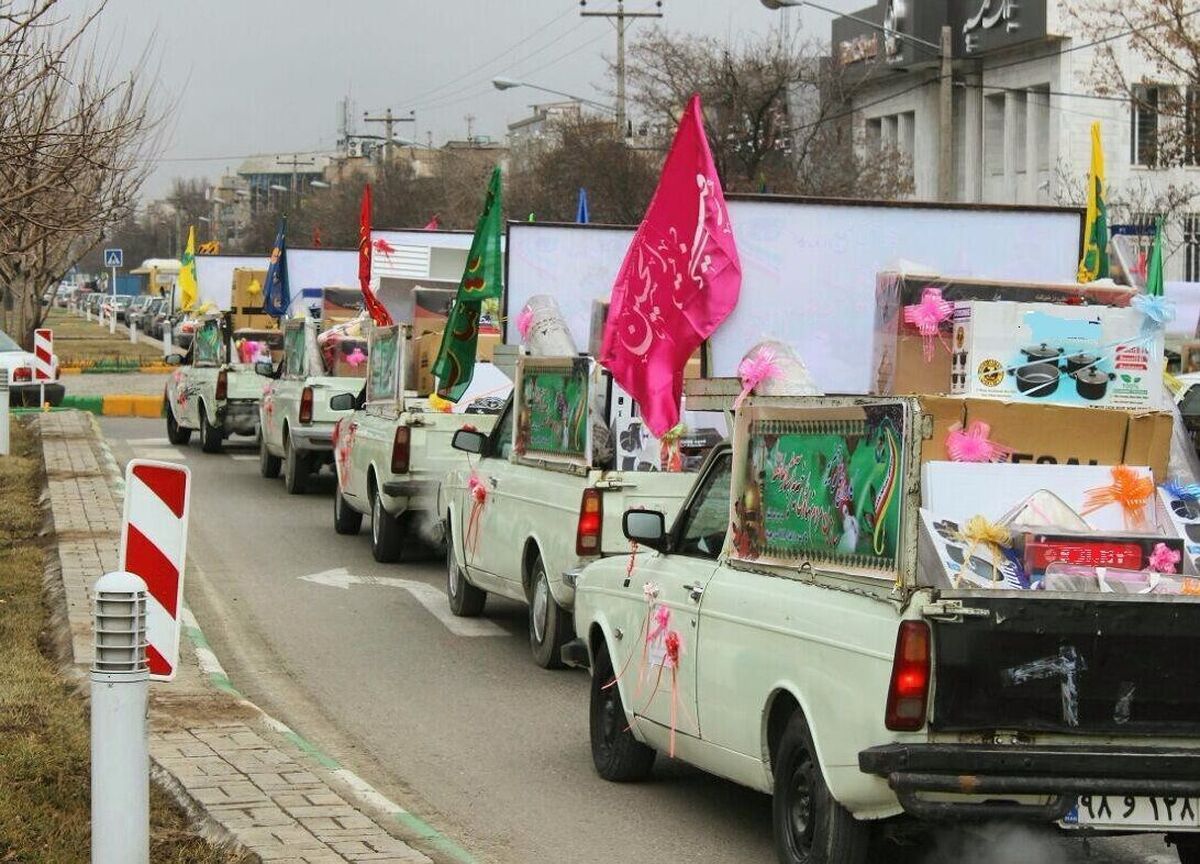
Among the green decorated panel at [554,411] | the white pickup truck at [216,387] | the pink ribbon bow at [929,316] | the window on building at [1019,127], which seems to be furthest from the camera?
the window on building at [1019,127]

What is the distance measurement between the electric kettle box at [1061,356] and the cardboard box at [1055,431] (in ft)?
4.66

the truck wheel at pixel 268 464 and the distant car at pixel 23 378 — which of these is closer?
the truck wheel at pixel 268 464

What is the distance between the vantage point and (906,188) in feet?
167

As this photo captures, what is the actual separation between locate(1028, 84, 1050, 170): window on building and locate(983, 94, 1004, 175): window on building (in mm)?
1897

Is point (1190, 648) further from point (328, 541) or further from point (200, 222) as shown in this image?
point (200, 222)

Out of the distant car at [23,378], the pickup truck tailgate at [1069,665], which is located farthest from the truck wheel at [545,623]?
the distant car at [23,378]

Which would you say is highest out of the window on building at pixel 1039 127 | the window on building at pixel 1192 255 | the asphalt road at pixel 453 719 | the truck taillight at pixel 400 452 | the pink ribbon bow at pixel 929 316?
the window on building at pixel 1039 127

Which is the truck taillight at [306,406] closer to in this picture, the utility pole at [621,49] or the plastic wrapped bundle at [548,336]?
the plastic wrapped bundle at [548,336]

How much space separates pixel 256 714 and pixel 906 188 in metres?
43.3

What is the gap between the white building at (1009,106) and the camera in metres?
48.4

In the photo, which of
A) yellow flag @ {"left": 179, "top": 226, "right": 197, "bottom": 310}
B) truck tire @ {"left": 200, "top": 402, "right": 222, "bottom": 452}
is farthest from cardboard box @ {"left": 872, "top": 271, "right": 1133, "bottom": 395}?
yellow flag @ {"left": 179, "top": 226, "right": 197, "bottom": 310}

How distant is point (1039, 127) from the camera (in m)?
50.8

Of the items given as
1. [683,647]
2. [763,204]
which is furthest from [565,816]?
[763,204]

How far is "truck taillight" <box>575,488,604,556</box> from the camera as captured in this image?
10758mm
